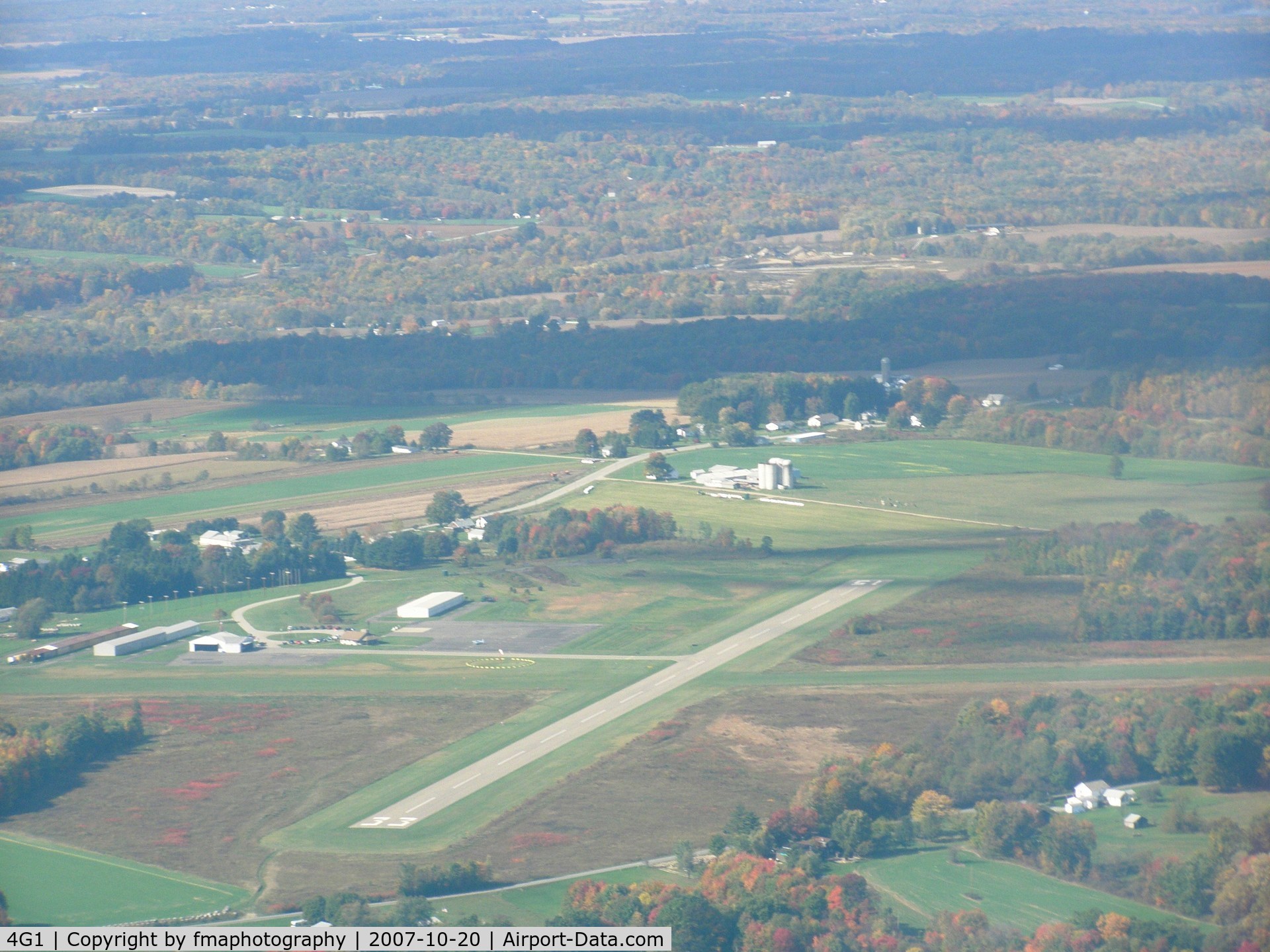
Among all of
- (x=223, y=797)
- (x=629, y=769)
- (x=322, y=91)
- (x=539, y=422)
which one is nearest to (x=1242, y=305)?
(x=539, y=422)

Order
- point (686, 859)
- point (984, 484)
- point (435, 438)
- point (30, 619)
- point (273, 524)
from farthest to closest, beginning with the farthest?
1. point (435, 438)
2. point (984, 484)
3. point (273, 524)
4. point (30, 619)
5. point (686, 859)

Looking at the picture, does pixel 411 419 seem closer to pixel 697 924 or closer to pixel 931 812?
pixel 931 812

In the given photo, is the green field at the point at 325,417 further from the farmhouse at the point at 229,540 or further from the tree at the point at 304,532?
the farmhouse at the point at 229,540

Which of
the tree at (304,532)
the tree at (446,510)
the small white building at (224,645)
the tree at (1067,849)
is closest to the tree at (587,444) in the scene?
the tree at (446,510)

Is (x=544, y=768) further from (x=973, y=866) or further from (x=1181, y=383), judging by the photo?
(x=1181, y=383)

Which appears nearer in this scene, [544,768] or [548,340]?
[544,768]

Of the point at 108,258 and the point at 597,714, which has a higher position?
the point at 108,258
